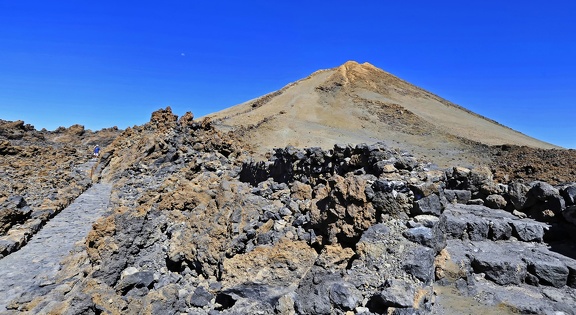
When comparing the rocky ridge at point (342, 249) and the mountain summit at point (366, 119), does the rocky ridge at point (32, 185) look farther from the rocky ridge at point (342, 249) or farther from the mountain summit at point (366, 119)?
the mountain summit at point (366, 119)

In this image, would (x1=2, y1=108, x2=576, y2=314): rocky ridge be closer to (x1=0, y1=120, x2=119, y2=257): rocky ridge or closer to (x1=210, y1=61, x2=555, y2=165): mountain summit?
(x1=0, y1=120, x2=119, y2=257): rocky ridge

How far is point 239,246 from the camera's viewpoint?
711 centimetres

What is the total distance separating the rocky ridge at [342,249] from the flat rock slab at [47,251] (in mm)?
860

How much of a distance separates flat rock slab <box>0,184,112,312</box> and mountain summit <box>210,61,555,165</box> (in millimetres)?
15761

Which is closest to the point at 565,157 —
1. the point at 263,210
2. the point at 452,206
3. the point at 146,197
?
the point at 452,206

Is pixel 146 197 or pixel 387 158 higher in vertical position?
pixel 387 158

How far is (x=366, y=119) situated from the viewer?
4378 cm

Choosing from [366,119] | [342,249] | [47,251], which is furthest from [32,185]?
[366,119]

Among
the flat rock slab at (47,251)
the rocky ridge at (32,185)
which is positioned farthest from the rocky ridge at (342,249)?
the rocky ridge at (32,185)

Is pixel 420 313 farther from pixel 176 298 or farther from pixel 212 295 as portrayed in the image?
pixel 176 298

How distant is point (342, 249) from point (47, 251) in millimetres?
8415

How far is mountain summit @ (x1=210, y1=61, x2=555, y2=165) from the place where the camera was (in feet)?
108

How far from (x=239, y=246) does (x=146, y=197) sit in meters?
5.44

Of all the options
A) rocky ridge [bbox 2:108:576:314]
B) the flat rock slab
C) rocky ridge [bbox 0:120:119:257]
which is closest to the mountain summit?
rocky ridge [bbox 0:120:119:257]
